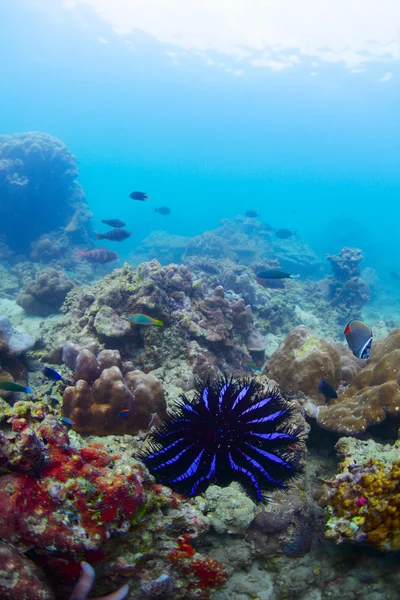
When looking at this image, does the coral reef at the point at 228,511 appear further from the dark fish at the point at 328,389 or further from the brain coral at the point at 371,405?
the dark fish at the point at 328,389

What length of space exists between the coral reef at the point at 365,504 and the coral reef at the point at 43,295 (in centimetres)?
928

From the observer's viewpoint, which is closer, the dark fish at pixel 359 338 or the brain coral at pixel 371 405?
the brain coral at pixel 371 405

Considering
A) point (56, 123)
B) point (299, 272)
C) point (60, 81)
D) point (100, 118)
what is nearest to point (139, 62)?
point (60, 81)

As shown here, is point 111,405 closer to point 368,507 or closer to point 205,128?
point 368,507

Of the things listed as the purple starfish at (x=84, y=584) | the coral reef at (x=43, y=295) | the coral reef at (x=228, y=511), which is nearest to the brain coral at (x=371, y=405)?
the coral reef at (x=228, y=511)

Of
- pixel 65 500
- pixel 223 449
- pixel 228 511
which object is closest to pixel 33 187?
pixel 223 449

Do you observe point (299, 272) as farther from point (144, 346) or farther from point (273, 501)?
point (273, 501)

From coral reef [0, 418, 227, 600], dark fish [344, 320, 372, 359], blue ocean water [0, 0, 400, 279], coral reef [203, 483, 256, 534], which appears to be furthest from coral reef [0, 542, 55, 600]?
blue ocean water [0, 0, 400, 279]

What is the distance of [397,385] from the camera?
3500 mm

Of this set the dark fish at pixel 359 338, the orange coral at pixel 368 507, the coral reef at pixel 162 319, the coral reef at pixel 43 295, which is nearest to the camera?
the orange coral at pixel 368 507

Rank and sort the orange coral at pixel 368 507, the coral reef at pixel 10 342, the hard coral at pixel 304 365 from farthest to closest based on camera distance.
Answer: the coral reef at pixel 10 342
the hard coral at pixel 304 365
the orange coral at pixel 368 507

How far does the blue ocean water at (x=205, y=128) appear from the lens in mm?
48562

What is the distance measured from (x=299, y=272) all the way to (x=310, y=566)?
23.5 metres

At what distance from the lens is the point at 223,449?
97.6 inches
